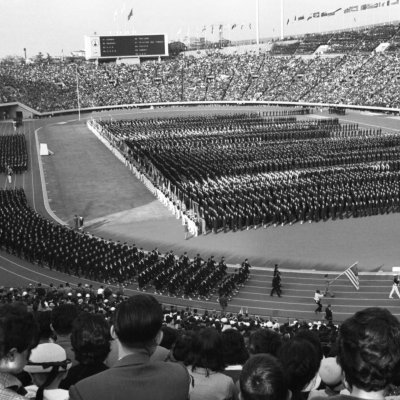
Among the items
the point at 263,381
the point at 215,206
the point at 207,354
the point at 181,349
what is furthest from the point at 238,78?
the point at 263,381

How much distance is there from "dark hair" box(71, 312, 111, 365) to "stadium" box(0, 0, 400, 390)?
24.4 feet

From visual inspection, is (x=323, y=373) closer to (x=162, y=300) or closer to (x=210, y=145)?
(x=162, y=300)

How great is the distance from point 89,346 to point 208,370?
0.94 meters

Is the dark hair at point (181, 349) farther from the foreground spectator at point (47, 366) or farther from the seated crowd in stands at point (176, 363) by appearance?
the foreground spectator at point (47, 366)

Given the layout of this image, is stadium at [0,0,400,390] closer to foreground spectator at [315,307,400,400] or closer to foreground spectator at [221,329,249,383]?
foreground spectator at [221,329,249,383]

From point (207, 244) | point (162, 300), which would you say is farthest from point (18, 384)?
point (207, 244)

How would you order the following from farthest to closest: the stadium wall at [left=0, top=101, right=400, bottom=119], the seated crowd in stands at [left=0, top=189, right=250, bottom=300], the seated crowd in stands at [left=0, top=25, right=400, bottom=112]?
the seated crowd in stands at [left=0, top=25, right=400, bottom=112] → the stadium wall at [left=0, top=101, right=400, bottom=119] → the seated crowd in stands at [left=0, top=189, right=250, bottom=300]

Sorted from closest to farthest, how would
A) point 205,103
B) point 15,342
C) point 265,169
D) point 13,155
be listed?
point 15,342 → point 265,169 → point 13,155 → point 205,103

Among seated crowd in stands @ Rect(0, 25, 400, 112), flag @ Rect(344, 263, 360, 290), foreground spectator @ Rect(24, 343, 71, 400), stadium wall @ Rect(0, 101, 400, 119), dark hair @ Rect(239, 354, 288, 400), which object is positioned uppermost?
seated crowd in stands @ Rect(0, 25, 400, 112)

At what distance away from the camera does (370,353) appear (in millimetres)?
3135

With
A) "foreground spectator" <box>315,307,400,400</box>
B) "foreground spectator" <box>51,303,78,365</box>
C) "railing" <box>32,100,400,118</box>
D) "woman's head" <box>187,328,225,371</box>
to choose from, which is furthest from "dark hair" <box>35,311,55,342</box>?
"railing" <box>32,100,400,118</box>

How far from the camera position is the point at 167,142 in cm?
4903

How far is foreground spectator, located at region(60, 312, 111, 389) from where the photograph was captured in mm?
4625

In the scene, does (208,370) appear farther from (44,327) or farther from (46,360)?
(44,327)
